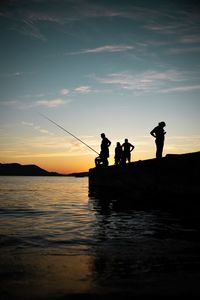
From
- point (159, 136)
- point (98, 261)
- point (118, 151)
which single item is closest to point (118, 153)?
point (118, 151)

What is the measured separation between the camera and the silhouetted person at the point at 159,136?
38.1 feet

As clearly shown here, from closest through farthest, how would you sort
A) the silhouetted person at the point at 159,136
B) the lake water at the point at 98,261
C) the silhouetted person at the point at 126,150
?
the lake water at the point at 98,261 < the silhouetted person at the point at 159,136 < the silhouetted person at the point at 126,150

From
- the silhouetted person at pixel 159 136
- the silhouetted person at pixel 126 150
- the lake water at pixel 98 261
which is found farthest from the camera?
the silhouetted person at pixel 126 150

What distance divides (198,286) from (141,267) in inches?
29.4

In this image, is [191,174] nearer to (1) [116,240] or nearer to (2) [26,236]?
(1) [116,240]

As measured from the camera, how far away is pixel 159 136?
11688mm

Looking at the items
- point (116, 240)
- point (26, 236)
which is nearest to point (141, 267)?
point (116, 240)

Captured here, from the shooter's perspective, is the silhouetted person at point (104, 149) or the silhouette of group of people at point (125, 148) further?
the silhouetted person at point (104, 149)

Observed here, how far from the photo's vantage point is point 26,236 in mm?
5062

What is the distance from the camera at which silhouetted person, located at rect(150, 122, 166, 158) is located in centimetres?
1160

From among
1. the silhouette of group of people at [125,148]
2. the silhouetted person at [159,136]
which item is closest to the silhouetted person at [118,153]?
the silhouette of group of people at [125,148]

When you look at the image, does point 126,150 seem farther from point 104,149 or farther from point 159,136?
point 159,136

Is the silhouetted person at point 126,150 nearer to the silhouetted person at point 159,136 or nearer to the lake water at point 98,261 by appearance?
the silhouetted person at point 159,136

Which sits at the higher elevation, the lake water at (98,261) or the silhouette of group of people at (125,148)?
the silhouette of group of people at (125,148)
